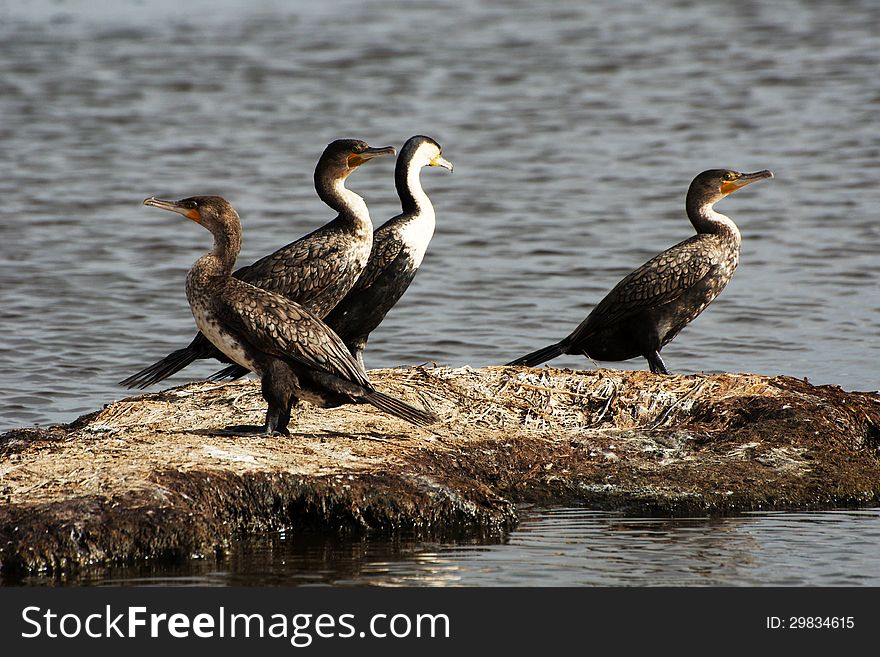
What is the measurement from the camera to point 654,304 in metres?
8.46

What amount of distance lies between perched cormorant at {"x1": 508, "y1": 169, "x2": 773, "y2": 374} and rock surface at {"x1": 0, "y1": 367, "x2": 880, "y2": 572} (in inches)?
33.6

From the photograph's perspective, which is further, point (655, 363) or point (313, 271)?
point (655, 363)

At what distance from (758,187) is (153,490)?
38.7ft

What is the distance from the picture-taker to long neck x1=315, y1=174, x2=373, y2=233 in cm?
810

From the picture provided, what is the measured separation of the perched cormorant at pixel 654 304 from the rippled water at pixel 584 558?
2057 mm

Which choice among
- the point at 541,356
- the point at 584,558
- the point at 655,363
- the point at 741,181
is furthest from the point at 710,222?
the point at 584,558

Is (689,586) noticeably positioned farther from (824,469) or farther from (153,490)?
(153,490)

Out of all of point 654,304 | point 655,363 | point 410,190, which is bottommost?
point 655,363

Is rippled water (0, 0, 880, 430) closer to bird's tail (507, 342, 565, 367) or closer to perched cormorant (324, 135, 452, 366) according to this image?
bird's tail (507, 342, 565, 367)

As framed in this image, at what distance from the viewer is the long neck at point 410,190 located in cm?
864

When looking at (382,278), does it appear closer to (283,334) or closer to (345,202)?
(345,202)

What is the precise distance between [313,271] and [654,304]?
193cm

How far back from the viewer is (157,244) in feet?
47.2

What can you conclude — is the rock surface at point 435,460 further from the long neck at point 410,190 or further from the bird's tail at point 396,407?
the long neck at point 410,190
